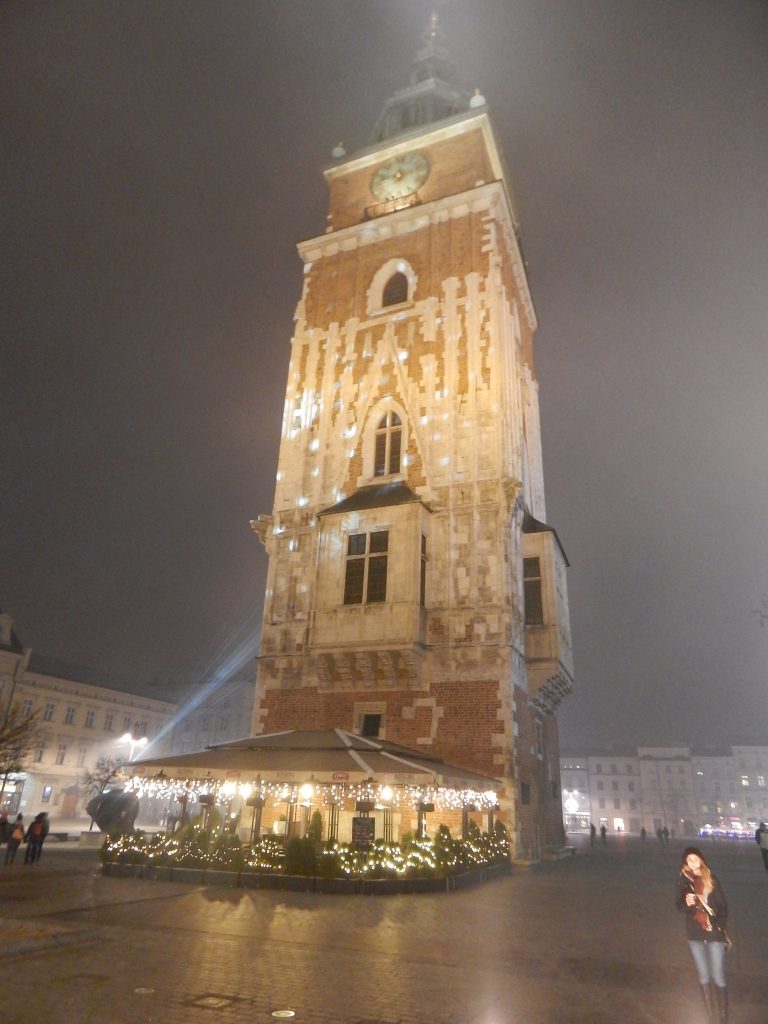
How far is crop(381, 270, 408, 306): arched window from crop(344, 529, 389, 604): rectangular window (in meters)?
12.4

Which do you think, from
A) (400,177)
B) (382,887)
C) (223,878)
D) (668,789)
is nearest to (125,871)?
(223,878)

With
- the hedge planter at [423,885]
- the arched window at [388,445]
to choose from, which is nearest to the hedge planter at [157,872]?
the hedge planter at [423,885]

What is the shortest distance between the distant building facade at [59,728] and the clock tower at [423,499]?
107ft

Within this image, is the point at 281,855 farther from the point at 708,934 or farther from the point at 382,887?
the point at 708,934

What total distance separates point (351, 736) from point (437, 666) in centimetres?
482

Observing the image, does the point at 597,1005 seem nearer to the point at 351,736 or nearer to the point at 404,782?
the point at 404,782

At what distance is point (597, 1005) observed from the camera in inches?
279

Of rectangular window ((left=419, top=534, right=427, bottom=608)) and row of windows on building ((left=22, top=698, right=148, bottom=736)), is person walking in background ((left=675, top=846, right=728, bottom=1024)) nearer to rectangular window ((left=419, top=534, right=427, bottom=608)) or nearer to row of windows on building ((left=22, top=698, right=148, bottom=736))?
rectangular window ((left=419, top=534, right=427, bottom=608))

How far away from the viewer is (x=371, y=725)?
2284 centimetres

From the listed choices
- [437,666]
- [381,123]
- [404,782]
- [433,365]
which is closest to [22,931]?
[404,782]

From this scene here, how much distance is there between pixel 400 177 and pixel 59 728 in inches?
2114

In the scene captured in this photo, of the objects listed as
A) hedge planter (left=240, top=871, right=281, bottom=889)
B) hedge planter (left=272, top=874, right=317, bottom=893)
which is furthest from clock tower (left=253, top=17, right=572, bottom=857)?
hedge planter (left=240, top=871, right=281, bottom=889)

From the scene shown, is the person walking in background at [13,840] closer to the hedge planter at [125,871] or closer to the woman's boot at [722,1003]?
the hedge planter at [125,871]

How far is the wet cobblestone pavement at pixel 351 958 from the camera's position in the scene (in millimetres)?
6680
